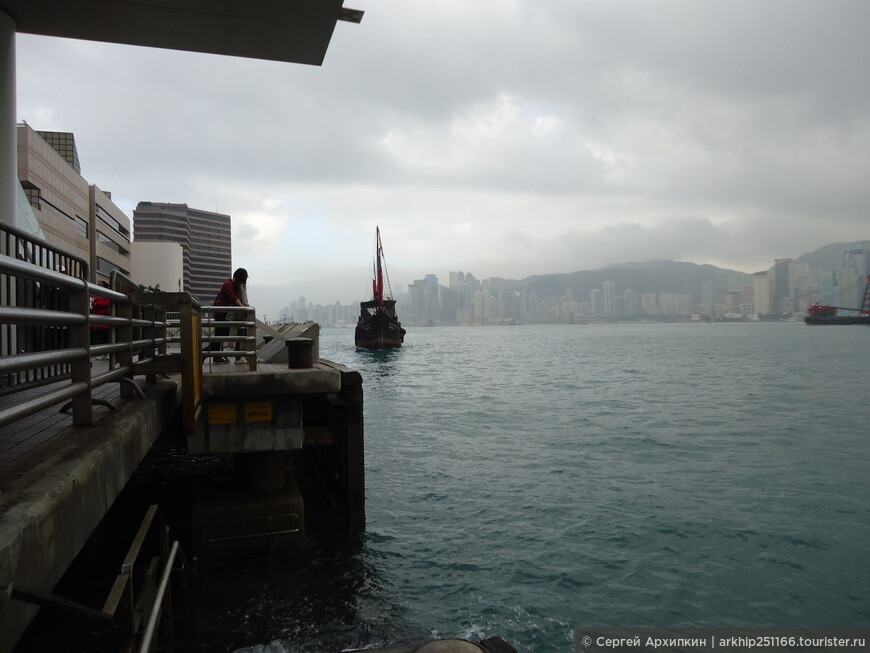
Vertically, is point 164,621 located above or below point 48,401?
below

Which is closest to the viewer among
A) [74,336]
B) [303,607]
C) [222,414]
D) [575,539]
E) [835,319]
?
[74,336]

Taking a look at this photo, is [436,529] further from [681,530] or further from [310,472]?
[681,530]

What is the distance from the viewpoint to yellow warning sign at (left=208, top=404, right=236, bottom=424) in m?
7.54

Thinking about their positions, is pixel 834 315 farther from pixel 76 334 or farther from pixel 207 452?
pixel 76 334

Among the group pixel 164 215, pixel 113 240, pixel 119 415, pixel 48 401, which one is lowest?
pixel 119 415

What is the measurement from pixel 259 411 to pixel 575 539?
5.48m

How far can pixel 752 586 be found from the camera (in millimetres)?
8023

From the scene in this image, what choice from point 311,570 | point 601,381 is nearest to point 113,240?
point 601,381

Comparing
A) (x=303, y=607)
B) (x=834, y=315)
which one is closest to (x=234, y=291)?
(x=303, y=607)

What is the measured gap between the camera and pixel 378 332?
236ft

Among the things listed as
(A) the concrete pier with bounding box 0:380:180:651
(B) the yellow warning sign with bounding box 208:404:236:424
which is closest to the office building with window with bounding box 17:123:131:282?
(B) the yellow warning sign with bounding box 208:404:236:424

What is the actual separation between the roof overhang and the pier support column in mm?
348

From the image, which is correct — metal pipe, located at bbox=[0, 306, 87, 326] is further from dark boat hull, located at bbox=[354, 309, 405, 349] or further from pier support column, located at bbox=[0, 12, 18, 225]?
dark boat hull, located at bbox=[354, 309, 405, 349]

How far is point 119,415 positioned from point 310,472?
26.0 feet
